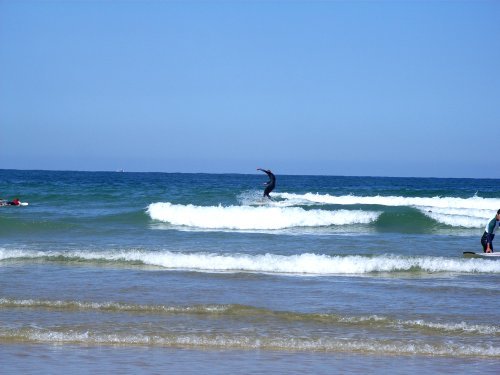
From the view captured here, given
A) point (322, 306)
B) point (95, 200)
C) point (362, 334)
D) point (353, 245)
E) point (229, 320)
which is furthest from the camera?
point (95, 200)

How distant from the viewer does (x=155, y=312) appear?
34.7 feet

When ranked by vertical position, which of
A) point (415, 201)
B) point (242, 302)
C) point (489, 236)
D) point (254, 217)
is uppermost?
point (415, 201)

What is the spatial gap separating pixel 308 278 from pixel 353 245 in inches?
214

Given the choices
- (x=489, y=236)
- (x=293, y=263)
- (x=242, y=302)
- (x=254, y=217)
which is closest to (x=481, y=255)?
(x=489, y=236)

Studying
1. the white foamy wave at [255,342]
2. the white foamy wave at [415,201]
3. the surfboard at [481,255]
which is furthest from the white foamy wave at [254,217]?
the white foamy wave at [255,342]

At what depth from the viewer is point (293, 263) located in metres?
15.2

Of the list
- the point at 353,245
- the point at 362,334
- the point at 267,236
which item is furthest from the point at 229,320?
the point at 267,236

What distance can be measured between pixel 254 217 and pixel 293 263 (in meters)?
10.8

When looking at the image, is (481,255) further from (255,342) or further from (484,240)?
(255,342)

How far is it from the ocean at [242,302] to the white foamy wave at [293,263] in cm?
4

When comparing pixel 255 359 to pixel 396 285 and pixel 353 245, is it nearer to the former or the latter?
pixel 396 285

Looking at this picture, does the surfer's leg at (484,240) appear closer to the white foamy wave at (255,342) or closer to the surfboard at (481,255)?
the surfboard at (481,255)

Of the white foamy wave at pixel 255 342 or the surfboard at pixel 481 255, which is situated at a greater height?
the surfboard at pixel 481 255

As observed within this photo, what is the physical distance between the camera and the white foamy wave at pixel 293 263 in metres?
15.1
